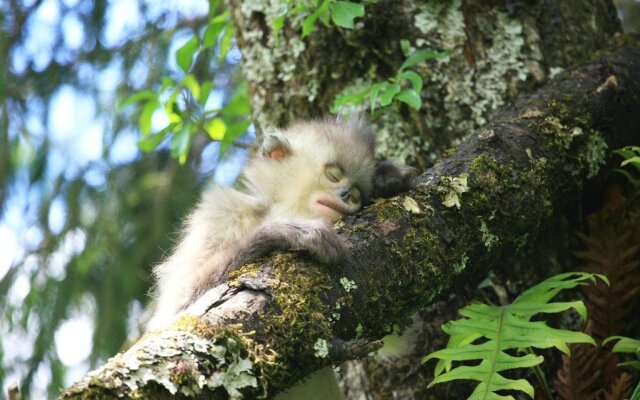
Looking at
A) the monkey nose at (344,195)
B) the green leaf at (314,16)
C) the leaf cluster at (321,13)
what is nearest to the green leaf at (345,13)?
the leaf cluster at (321,13)

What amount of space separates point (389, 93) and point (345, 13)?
1.40 feet

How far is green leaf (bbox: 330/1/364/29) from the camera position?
3.62 meters

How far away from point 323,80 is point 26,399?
3245 mm

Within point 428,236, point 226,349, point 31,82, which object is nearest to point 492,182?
point 428,236

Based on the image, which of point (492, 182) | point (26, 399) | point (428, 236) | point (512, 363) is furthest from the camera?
point (26, 399)

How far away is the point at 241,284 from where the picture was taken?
2.53 meters

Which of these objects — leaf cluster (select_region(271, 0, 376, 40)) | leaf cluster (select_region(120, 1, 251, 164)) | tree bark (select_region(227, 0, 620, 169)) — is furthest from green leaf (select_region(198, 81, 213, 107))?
leaf cluster (select_region(271, 0, 376, 40))

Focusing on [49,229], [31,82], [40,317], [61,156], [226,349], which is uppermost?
[226,349]

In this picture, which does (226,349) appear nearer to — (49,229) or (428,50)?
(428,50)

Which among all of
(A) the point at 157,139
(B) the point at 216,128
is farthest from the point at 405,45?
(A) the point at 157,139

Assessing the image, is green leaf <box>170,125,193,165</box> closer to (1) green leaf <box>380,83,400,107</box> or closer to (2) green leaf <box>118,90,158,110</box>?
(2) green leaf <box>118,90,158,110</box>

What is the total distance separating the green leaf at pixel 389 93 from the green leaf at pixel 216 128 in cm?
139

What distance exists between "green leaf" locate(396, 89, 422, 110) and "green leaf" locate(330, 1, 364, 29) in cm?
39

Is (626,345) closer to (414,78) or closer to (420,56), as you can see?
(414,78)
